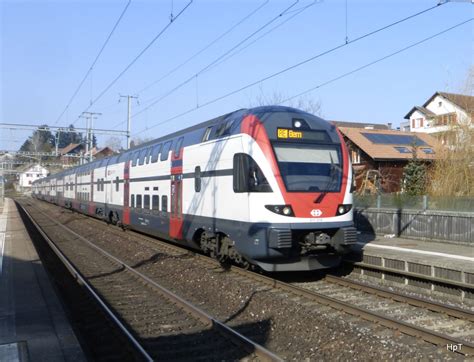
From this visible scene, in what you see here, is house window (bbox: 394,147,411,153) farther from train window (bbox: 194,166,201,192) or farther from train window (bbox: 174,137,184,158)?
train window (bbox: 194,166,201,192)

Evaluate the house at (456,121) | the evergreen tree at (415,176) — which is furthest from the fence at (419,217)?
the evergreen tree at (415,176)

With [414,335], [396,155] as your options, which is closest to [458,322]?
[414,335]

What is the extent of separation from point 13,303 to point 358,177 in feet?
97.4

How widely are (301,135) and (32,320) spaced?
623 cm

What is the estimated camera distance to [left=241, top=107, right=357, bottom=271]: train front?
9.66 meters

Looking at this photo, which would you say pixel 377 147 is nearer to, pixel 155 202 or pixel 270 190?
pixel 155 202

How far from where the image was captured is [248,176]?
9.90 metres

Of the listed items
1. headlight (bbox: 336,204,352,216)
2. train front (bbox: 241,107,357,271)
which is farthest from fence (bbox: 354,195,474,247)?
train front (bbox: 241,107,357,271)

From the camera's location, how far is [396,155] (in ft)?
120

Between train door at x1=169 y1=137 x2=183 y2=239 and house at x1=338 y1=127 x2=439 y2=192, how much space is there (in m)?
20.7

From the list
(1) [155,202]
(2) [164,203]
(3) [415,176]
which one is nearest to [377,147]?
(3) [415,176]

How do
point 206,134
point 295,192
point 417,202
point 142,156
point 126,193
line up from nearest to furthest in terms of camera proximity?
point 295,192 → point 206,134 → point 142,156 → point 417,202 → point 126,193

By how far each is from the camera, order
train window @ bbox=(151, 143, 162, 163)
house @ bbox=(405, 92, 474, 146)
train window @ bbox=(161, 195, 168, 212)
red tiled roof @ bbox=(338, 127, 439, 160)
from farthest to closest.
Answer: red tiled roof @ bbox=(338, 127, 439, 160), house @ bbox=(405, 92, 474, 146), train window @ bbox=(151, 143, 162, 163), train window @ bbox=(161, 195, 168, 212)

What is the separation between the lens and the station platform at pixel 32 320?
5.68 m
